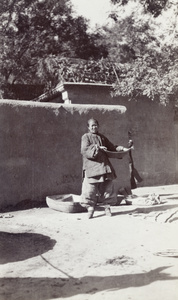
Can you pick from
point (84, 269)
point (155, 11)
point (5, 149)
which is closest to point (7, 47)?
point (155, 11)

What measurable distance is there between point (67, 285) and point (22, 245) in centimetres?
159

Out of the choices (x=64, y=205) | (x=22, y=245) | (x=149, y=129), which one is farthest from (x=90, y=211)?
(x=149, y=129)

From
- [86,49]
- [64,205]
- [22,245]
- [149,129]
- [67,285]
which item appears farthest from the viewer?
[86,49]

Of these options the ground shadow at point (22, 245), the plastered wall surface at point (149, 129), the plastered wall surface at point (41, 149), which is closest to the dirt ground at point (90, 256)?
the ground shadow at point (22, 245)

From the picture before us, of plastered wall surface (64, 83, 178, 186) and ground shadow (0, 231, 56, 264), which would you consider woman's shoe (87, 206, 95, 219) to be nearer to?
ground shadow (0, 231, 56, 264)

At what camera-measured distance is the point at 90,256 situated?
427 cm

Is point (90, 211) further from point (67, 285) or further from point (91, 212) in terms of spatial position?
point (67, 285)

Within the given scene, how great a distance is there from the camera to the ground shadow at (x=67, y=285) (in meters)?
3.18

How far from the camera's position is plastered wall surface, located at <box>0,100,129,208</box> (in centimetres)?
770

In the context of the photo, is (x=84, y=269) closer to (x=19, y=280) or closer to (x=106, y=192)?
(x=19, y=280)

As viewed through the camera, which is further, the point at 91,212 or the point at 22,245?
the point at 91,212

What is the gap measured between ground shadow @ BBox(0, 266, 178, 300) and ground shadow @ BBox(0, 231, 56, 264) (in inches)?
30.9

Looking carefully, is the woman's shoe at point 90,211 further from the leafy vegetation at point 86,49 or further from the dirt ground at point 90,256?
the leafy vegetation at point 86,49

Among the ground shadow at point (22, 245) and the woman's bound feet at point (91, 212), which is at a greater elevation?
the woman's bound feet at point (91, 212)
